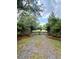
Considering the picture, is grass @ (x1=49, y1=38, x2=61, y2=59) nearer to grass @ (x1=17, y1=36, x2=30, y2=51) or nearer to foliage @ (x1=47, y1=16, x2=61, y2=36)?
foliage @ (x1=47, y1=16, x2=61, y2=36)

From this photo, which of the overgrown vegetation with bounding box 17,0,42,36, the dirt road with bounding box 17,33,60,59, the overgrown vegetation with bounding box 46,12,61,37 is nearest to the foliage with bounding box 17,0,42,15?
the overgrown vegetation with bounding box 17,0,42,36

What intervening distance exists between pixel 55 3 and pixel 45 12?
0.17 m

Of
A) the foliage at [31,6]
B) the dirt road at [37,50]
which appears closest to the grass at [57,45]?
the dirt road at [37,50]

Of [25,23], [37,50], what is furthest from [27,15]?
[37,50]

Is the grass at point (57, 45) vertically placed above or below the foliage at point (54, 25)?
below

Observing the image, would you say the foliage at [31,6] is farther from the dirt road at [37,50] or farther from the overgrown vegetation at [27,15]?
the dirt road at [37,50]

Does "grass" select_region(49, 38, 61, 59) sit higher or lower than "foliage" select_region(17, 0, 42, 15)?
lower

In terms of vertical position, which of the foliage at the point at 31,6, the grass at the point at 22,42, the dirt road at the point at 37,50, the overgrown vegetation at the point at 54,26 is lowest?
the dirt road at the point at 37,50

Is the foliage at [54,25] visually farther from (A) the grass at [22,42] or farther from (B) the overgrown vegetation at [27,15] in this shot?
(A) the grass at [22,42]

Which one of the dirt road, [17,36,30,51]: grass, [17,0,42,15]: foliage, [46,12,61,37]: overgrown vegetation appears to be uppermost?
[17,0,42,15]: foliage

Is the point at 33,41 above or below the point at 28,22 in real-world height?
below
